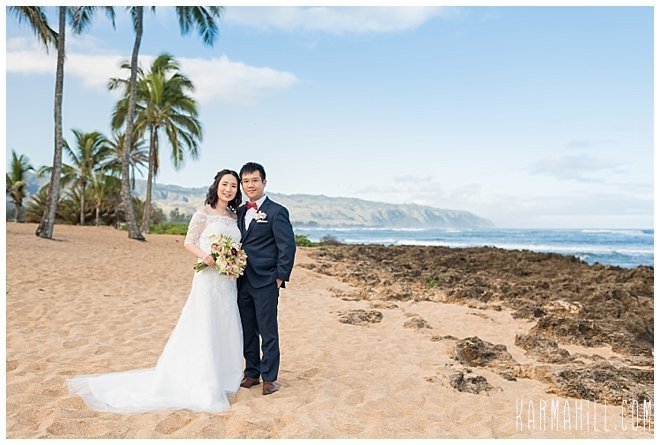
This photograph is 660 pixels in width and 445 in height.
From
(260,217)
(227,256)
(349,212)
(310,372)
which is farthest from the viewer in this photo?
(349,212)

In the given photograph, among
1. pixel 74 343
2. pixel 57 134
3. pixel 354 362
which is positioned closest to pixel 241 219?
pixel 354 362

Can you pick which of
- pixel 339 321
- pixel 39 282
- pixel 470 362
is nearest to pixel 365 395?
pixel 470 362

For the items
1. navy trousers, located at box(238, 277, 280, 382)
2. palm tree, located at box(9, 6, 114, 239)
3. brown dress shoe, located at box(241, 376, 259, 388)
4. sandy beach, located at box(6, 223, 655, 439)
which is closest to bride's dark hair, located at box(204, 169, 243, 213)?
navy trousers, located at box(238, 277, 280, 382)

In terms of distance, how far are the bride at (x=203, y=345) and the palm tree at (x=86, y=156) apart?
2465cm

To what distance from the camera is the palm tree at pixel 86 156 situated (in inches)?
1077

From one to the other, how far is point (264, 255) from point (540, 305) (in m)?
6.11

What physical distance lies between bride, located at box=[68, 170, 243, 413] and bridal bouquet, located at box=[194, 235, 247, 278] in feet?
0.24

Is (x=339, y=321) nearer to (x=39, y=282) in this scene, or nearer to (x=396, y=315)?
(x=396, y=315)

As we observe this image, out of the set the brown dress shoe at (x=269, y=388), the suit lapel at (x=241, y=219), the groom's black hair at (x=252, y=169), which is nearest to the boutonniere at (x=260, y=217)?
the suit lapel at (x=241, y=219)

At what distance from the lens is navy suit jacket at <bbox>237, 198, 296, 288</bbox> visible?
4363 mm

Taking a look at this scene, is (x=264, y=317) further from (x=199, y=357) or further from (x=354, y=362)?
(x=354, y=362)

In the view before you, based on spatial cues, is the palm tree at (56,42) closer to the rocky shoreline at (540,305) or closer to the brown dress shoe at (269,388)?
the rocky shoreline at (540,305)

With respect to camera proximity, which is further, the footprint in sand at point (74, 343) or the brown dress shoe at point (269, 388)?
the footprint in sand at point (74, 343)

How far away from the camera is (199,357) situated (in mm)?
4363
